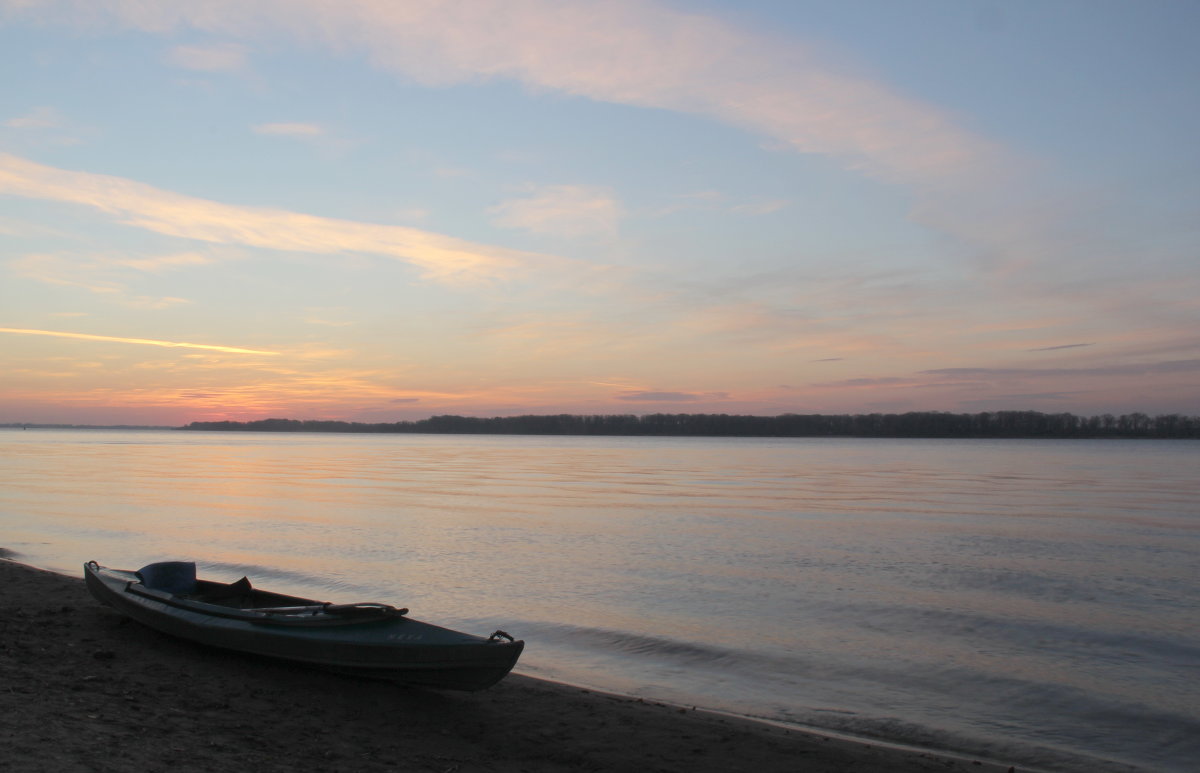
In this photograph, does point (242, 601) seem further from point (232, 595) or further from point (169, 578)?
point (169, 578)

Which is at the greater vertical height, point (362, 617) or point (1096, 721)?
point (362, 617)

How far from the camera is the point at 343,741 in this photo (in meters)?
8.36

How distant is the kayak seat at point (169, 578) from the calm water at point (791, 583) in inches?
177

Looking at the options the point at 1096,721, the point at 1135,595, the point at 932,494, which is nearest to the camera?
the point at 1096,721

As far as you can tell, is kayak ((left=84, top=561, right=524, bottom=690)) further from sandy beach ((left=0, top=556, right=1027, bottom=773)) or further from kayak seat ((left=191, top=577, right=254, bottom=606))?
sandy beach ((left=0, top=556, right=1027, bottom=773))

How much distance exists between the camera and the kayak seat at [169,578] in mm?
12648

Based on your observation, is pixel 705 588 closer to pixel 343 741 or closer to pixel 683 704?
pixel 683 704

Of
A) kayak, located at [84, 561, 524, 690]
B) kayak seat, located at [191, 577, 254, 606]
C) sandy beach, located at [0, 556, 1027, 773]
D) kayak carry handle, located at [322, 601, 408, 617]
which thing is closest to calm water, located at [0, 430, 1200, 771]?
sandy beach, located at [0, 556, 1027, 773]

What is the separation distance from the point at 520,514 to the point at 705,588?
14518 mm

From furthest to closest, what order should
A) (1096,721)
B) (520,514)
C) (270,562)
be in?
(520,514)
(270,562)
(1096,721)

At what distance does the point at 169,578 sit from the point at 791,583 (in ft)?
40.3

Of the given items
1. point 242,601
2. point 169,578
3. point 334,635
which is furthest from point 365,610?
point 169,578

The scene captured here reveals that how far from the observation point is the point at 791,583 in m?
18.6

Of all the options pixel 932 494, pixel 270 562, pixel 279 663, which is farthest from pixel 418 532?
pixel 932 494
